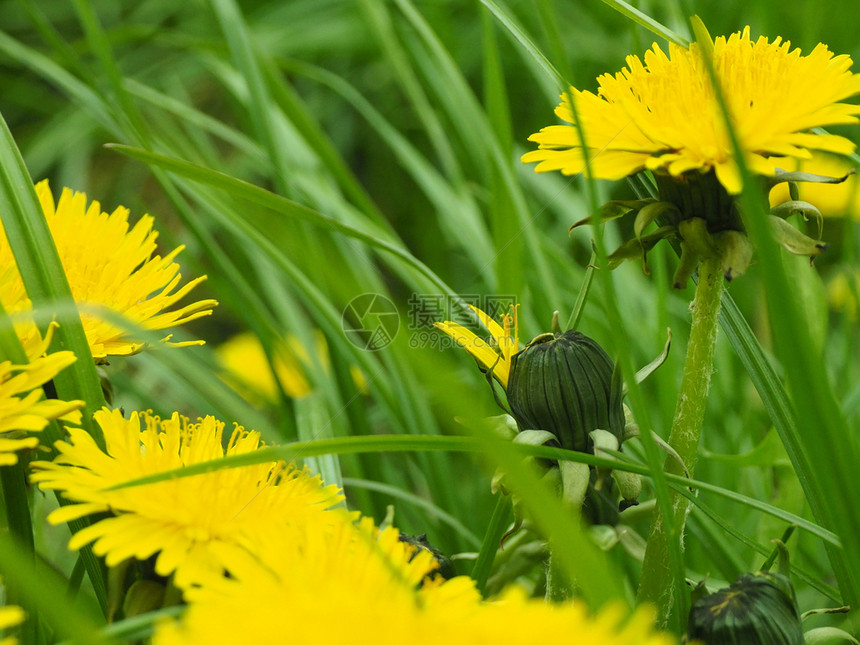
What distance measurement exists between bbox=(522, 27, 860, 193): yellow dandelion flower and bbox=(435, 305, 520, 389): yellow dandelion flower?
4.2 inches

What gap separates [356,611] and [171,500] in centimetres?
15

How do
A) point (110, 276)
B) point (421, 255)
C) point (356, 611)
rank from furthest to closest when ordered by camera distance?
point (421, 255), point (110, 276), point (356, 611)

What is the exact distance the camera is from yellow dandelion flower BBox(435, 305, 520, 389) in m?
0.50

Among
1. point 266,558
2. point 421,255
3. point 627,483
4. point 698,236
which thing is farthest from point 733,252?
point 421,255

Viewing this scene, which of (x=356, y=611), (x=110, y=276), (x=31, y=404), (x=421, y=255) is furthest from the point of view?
(x=421, y=255)

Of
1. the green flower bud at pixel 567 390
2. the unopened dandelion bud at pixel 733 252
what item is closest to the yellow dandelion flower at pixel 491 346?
the green flower bud at pixel 567 390

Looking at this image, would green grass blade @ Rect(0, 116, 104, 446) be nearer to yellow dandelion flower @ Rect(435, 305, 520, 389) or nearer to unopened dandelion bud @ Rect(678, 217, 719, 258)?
yellow dandelion flower @ Rect(435, 305, 520, 389)

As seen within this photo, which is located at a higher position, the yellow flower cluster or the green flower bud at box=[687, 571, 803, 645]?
the yellow flower cluster

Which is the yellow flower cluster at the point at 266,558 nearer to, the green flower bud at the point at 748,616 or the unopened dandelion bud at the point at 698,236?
the green flower bud at the point at 748,616

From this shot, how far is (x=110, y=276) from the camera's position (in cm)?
52

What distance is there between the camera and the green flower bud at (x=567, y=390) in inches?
18.5

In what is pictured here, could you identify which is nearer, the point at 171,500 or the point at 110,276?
the point at 171,500

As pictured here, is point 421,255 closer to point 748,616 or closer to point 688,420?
point 688,420

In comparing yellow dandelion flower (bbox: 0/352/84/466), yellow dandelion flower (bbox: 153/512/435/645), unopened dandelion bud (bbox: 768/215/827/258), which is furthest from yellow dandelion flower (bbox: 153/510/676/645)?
unopened dandelion bud (bbox: 768/215/827/258)
